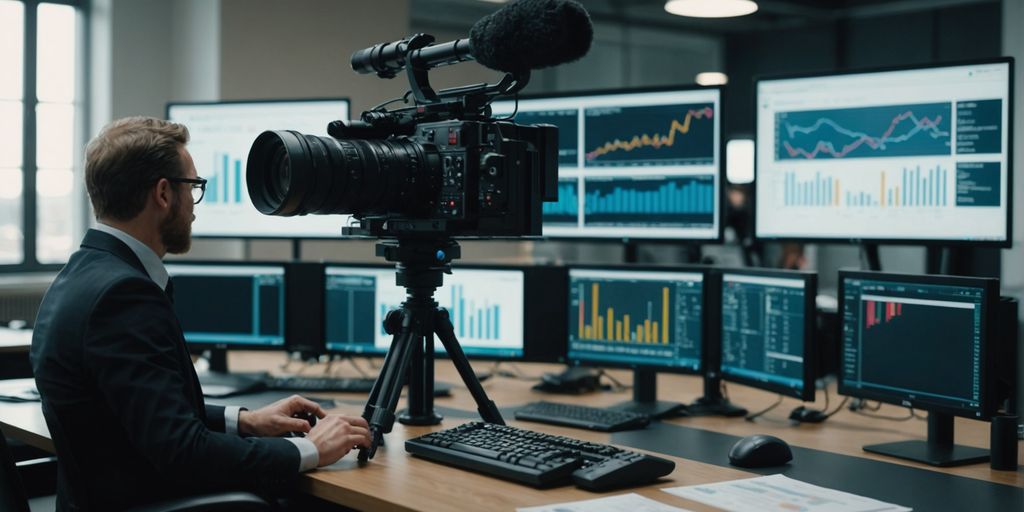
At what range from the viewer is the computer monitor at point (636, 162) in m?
2.66

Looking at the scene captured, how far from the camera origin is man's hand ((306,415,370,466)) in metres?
1.82

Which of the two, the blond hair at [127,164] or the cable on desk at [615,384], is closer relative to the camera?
the blond hair at [127,164]

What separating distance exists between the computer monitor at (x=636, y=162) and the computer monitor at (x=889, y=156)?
13cm

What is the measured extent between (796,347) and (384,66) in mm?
1071

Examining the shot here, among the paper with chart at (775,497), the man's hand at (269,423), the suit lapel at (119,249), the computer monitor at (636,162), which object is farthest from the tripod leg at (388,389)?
the computer monitor at (636,162)

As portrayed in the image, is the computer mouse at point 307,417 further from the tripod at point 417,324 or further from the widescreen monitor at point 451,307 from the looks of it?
the widescreen monitor at point 451,307

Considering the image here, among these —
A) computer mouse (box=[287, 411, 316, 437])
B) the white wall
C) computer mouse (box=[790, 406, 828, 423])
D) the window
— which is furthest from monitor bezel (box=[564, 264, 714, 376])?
the window

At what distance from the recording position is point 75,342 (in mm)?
1674

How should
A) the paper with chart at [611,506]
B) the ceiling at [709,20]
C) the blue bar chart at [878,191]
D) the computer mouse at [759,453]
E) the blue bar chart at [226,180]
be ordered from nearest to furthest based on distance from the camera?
the paper with chart at [611,506]
the computer mouse at [759,453]
the blue bar chart at [878,191]
the blue bar chart at [226,180]
the ceiling at [709,20]

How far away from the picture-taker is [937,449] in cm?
210

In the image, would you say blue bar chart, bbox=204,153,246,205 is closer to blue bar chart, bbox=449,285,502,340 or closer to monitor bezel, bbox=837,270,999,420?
blue bar chart, bbox=449,285,502,340

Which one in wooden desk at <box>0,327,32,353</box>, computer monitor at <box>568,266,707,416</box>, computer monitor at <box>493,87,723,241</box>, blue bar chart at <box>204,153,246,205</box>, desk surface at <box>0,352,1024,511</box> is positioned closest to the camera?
desk surface at <box>0,352,1024,511</box>

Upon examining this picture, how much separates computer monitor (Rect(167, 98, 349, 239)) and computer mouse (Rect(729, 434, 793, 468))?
160 cm

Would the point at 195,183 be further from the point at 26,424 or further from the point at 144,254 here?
the point at 26,424
